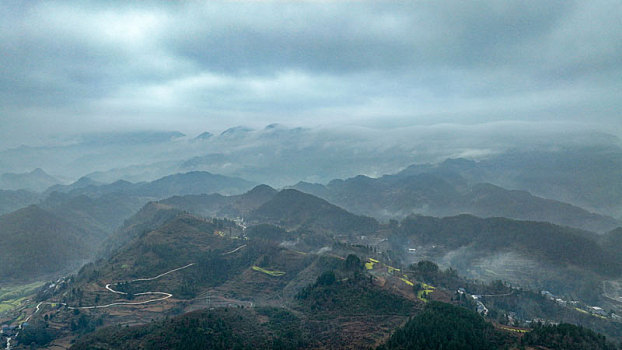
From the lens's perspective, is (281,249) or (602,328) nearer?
(602,328)

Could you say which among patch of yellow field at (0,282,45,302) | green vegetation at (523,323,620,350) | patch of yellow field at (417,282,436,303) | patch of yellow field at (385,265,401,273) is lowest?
patch of yellow field at (0,282,45,302)

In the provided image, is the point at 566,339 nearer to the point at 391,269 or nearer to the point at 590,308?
the point at 391,269

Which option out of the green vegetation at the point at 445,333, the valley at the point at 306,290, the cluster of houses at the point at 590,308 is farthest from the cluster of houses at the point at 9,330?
the cluster of houses at the point at 590,308

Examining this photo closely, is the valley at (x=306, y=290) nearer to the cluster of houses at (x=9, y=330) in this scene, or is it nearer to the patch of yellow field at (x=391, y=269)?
the cluster of houses at (x=9, y=330)

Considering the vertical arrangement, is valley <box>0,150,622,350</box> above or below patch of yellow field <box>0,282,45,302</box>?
above

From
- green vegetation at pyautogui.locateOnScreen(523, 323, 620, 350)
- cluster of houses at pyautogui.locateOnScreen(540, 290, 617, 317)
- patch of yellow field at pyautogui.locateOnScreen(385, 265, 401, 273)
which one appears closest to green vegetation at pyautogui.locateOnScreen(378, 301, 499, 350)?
green vegetation at pyautogui.locateOnScreen(523, 323, 620, 350)

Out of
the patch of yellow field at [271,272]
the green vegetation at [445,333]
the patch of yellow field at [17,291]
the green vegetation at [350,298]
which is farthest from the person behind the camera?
the patch of yellow field at [17,291]

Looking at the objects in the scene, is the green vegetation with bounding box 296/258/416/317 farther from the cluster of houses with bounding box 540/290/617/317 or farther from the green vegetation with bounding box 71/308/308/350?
the cluster of houses with bounding box 540/290/617/317

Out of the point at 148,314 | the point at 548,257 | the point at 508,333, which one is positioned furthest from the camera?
the point at 548,257

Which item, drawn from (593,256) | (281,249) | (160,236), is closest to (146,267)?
(160,236)

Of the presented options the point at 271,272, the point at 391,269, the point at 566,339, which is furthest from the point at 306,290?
the point at 566,339

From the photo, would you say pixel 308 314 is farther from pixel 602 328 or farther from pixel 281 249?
pixel 602 328
